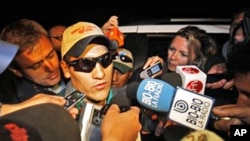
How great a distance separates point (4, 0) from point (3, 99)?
446cm

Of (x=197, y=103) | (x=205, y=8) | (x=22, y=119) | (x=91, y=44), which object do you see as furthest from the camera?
(x=205, y=8)

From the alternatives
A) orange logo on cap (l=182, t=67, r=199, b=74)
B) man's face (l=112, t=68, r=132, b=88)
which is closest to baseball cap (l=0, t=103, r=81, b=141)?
orange logo on cap (l=182, t=67, r=199, b=74)

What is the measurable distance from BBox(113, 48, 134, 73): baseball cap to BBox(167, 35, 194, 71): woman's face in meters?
0.28

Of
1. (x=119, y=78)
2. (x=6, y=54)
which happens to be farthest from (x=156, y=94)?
(x=119, y=78)

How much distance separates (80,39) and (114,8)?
4.17 m

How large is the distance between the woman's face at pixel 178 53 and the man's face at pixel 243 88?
2.63ft

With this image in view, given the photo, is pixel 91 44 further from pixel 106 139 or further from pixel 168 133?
pixel 106 139

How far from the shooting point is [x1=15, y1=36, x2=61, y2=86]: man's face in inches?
82.6

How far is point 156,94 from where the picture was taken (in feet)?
5.40

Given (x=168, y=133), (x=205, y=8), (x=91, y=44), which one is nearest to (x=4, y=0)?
(x=205, y=8)

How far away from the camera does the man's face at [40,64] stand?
210 centimetres

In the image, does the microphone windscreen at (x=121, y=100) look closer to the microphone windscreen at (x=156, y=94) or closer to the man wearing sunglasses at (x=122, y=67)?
the microphone windscreen at (x=156, y=94)

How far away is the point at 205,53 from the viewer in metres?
2.81

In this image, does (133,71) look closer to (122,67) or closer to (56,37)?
(122,67)
